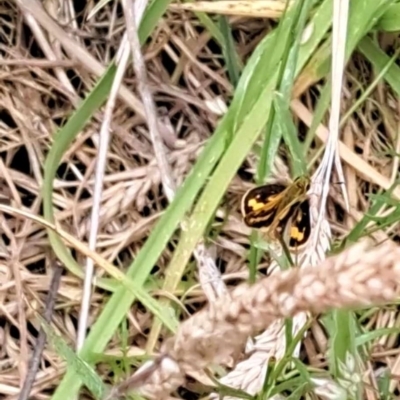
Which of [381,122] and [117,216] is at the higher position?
[381,122]

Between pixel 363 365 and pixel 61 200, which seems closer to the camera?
pixel 363 365

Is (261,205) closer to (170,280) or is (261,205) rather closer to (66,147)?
(170,280)

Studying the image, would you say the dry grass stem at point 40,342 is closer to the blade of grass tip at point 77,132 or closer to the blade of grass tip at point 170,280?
the blade of grass tip at point 77,132

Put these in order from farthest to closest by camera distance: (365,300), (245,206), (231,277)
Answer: (231,277) < (245,206) < (365,300)

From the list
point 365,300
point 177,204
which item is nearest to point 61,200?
point 177,204

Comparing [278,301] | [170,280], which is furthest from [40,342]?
[278,301]

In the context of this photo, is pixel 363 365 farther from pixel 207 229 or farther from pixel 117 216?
pixel 117 216

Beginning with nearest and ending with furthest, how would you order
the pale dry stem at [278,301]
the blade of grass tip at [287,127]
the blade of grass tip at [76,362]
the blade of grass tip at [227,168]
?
1. the pale dry stem at [278,301]
2. the blade of grass tip at [76,362]
3. the blade of grass tip at [287,127]
4. the blade of grass tip at [227,168]

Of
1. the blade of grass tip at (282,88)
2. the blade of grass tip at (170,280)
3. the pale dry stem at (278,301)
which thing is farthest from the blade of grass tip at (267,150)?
the pale dry stem at (278,301)
